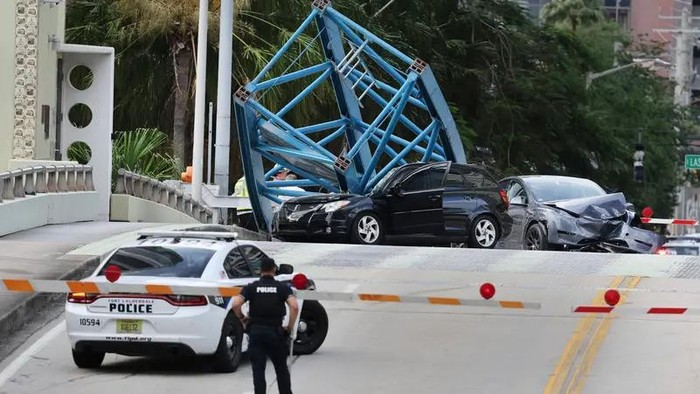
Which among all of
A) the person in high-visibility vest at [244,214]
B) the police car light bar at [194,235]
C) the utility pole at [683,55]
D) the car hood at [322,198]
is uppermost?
the utility pole at [683,55]

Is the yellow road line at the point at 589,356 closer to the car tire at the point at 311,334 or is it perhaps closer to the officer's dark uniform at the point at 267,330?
the car tire at the point at 311,334

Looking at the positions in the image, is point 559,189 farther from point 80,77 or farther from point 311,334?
point 80,77

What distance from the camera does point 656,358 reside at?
17.8 meters

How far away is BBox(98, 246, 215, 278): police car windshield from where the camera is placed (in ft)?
53.2

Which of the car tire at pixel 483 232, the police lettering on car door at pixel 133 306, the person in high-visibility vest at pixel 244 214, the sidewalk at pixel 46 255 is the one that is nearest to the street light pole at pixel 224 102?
the person in high-visibility vest at pixel 244 214

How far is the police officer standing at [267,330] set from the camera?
13133 millimetres

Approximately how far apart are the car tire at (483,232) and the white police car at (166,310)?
1215cm

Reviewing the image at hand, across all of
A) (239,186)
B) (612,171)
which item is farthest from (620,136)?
(239,186)

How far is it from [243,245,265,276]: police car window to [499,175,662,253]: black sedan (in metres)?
12.2

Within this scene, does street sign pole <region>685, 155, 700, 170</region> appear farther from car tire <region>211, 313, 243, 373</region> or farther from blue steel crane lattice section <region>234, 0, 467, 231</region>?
car tire <region>211, 313, 243, 373</region>

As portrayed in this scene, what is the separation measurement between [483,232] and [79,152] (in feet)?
35.9

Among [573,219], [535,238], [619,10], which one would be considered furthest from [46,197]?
[619,10]

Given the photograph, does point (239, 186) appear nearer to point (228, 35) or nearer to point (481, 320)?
point (228, 35)

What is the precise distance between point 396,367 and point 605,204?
1245 centimetres
